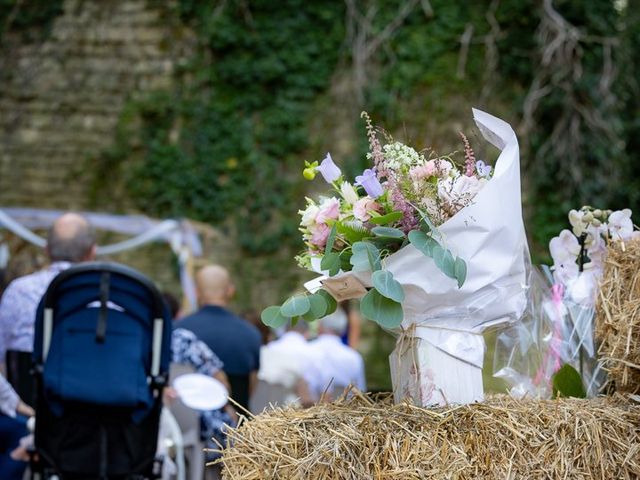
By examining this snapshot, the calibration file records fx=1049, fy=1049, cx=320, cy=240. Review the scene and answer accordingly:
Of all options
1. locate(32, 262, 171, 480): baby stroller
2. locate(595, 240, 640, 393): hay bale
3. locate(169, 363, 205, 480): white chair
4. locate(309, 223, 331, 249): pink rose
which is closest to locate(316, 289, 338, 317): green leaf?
locate(309, 223, 331, 249): pink rose

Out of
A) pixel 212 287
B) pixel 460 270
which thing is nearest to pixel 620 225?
pixel 460 270

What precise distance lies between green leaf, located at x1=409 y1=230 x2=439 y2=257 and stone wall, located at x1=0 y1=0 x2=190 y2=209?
1008 centimetres

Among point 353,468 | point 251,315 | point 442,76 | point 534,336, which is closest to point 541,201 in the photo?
point 442,76

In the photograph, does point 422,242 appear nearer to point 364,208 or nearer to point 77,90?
point 364,208

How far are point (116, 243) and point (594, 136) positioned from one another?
5.65 metres

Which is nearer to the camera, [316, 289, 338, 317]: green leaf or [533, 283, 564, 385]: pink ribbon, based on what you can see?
[316, 289, 338, 317]: green leaf

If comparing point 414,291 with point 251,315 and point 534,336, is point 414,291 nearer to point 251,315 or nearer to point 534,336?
point 534,336

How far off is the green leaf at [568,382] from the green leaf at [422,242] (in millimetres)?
833

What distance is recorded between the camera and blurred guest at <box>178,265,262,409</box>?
257 inches

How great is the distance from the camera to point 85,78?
12734mm

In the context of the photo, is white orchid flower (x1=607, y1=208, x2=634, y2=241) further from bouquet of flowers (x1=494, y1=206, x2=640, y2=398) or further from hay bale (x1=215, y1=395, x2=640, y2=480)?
hay bale (x1=215, y1=395, x2=640, y2=480)

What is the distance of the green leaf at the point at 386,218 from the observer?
2.74m

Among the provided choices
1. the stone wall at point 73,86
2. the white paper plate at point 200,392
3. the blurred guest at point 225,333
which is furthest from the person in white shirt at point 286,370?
the stone wall at point 73,86

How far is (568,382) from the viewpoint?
3.27 meters
